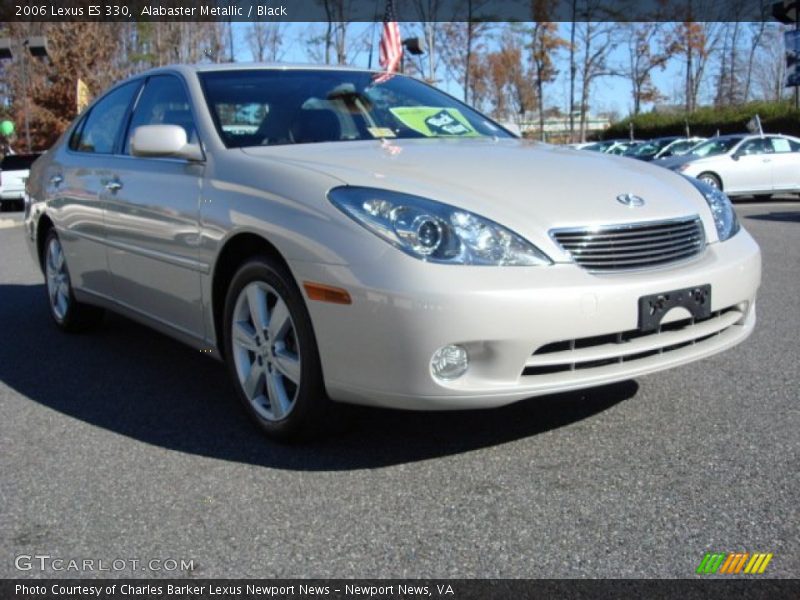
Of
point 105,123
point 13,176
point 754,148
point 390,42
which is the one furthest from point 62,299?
point 13,176

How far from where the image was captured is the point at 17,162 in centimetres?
2394

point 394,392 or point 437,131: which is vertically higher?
point 437,131

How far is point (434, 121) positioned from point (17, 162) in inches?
881

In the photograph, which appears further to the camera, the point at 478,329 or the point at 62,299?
the point at 62,299

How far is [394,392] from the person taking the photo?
2.92m

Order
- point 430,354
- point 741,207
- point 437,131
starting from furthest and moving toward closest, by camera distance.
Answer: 1. point 741,207
2. point 437,131
3. point 430,354

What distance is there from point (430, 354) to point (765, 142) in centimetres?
1748

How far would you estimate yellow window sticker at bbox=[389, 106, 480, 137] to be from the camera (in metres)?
4.29

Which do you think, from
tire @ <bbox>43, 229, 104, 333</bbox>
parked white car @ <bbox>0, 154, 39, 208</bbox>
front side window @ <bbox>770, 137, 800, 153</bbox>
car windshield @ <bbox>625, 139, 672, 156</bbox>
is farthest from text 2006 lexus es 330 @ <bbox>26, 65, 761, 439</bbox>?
car windshield @ <bbox>625, 139, 672, 156</bbox>

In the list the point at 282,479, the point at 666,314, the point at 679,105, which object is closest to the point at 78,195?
the point at 282,479

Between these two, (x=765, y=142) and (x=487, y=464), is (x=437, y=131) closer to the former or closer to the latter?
(x=487, y=464)

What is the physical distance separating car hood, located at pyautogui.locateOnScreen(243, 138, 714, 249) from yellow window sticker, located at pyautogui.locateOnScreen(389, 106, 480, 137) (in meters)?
0.34

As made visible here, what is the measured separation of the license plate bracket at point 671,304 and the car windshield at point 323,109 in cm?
156

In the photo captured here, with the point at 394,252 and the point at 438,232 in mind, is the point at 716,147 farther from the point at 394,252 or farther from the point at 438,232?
the point at 394,252
